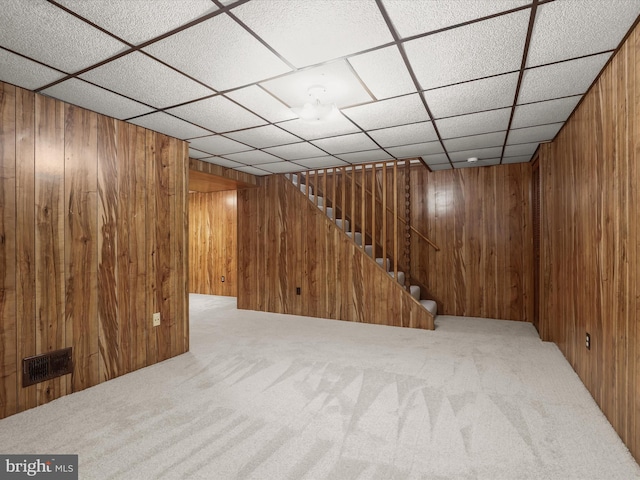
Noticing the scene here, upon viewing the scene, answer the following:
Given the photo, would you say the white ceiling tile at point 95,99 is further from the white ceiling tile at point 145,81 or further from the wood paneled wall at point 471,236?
the wood paneled wall at point 471,236

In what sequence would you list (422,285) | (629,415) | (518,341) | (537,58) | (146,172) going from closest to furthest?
(629,415) → (537,58) → (146,172) → (518,341) → (422,285)

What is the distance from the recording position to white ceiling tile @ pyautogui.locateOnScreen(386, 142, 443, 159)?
3.83 metres

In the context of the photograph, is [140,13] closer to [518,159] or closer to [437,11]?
[437,11]

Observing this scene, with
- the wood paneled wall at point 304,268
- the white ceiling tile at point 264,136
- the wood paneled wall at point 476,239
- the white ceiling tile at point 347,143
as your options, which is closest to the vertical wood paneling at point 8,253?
the white ceiling tile at point 264,136

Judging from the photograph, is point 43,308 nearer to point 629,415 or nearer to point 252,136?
point 252,136

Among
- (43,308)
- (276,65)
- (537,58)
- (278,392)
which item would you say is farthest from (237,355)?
(537,58)

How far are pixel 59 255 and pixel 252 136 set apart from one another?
2005mm

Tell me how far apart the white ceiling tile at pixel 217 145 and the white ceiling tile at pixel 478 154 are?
2.70 metres

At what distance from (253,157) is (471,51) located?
300 cm

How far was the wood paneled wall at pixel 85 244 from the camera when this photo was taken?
2.25 meters

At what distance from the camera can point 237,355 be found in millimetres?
3348

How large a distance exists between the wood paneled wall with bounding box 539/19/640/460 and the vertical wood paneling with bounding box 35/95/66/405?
375cm

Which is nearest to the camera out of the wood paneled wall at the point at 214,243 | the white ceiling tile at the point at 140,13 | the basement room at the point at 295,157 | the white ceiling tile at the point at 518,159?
the white ceiling tile at the point at 140,13

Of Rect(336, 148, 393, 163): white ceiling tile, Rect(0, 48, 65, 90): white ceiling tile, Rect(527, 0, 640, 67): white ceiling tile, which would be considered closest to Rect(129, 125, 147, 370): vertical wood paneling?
Rect(0, 48, 65, 90): white ceiling tile
